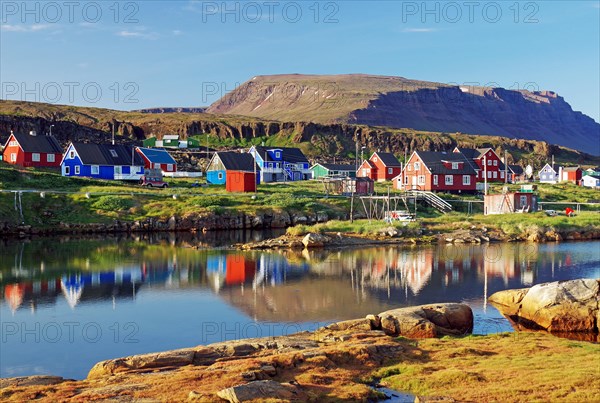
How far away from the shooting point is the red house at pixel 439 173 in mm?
80625

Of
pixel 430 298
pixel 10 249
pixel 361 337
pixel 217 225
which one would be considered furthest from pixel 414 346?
pixel 217 225

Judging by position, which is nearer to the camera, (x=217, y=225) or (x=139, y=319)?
(x=139, y=319)

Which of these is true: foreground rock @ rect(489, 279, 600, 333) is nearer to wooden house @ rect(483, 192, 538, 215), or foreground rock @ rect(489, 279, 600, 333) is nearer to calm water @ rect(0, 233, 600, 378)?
calm water @ rect(0, 233, 600, 378)

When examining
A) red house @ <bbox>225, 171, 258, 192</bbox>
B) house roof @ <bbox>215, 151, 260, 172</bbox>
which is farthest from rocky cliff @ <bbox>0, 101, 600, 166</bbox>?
red house @ <bbox>225, 171, 258, 192</bbox>

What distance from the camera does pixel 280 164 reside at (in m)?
101

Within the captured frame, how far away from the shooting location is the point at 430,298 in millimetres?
29078

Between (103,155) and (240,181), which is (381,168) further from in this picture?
(103,155)

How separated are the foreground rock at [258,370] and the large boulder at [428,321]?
0.12 ft

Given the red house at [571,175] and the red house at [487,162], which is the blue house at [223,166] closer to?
the red house at [487,162]

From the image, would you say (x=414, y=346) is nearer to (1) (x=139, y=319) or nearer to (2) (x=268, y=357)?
(2) (x=268, y=357)

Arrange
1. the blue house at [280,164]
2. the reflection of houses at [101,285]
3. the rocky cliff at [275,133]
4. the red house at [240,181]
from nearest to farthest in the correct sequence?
the reflection of houses at [101,285] → the red house at [240,181] → the blue house at [280,164] → the rocky cliff at [275,133]

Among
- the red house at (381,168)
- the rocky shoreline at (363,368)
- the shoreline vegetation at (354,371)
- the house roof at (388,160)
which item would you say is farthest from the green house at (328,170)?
the shoreline vegetation at (354,371)

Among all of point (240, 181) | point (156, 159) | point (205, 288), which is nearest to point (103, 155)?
point (156, 159)

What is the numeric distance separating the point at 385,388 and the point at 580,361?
553 cm
